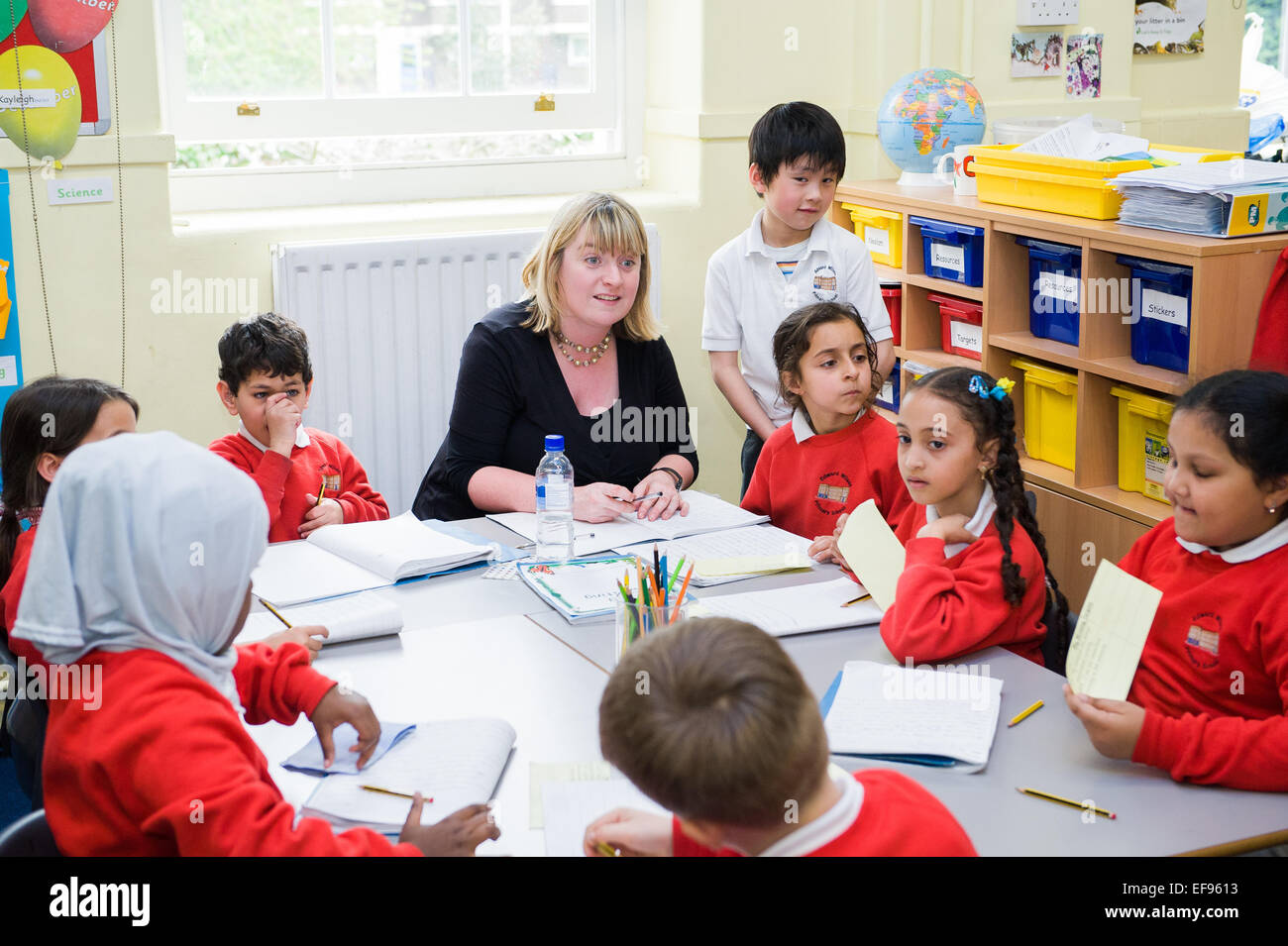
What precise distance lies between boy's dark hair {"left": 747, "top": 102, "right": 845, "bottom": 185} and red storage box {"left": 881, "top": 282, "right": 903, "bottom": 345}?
49cm

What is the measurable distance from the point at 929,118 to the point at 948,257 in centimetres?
45

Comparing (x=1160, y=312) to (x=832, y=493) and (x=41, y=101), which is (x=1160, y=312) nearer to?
(x=832, y=493)

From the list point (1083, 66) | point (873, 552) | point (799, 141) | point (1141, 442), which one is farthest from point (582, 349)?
point (1083, 66)

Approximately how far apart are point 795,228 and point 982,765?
78.3 inches

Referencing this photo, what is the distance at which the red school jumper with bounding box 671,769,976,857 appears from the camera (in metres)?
1.11

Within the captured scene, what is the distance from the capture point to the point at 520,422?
268cm

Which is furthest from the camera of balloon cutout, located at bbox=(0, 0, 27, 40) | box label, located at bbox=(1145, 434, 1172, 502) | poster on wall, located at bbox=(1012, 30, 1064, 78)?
poster on wall, located at bbox=(1012, 30, 1064, 78)

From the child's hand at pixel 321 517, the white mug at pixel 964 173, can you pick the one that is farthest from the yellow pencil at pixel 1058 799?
the white mug at pixel 964 173

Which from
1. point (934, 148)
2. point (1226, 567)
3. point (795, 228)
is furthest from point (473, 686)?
point (934, 148)

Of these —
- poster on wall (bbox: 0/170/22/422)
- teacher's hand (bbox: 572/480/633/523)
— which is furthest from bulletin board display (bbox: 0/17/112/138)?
teacher's hand (bbox: 572/480/633/523)

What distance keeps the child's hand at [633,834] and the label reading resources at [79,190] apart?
250cm

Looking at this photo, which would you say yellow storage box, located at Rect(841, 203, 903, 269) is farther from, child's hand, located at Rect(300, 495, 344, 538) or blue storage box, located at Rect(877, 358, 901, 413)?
child's hand, located at Rect(300, 495, 344, 538)

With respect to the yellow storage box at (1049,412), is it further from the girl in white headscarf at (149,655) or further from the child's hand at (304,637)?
the girl in white headscarf at (149,655)
